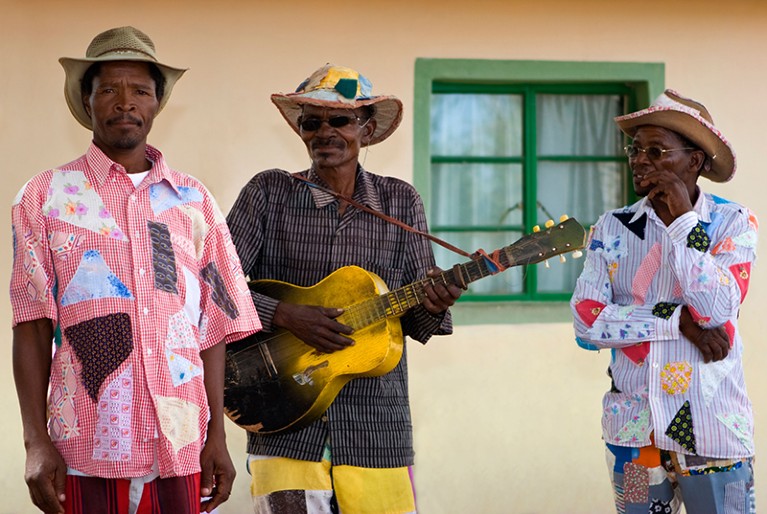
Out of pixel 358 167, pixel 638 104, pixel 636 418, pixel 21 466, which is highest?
pixel 638 104

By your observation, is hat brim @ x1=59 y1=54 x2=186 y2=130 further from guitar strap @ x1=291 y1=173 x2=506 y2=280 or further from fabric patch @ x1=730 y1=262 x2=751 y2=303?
fabric patch @ x1=730 y1=262 x2=751 y2=303

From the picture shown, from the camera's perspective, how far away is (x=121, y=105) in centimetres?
337

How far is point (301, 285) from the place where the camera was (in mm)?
4285

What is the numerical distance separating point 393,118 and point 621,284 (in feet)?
3.59

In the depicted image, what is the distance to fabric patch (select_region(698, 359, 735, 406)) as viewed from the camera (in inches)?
162

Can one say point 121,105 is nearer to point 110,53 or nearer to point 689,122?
point 110,53

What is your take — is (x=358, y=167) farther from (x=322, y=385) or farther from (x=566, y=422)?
(x=566, y=422)

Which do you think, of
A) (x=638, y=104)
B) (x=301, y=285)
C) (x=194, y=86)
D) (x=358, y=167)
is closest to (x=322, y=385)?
(x=301, y=285)

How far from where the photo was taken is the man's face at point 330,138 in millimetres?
4270

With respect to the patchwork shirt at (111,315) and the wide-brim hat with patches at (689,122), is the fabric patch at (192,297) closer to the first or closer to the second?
the patchwork shirt at (111,315)

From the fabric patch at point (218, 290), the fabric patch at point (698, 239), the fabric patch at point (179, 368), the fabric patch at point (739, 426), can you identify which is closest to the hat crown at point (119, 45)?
the fabric patch at point (218, 290)

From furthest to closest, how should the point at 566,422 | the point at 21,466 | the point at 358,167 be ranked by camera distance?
1. the point at 566,422
2. the point at 21,466
3. the point at 358,167

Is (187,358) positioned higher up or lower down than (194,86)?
lower down

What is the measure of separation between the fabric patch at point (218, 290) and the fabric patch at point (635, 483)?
1609 mm
